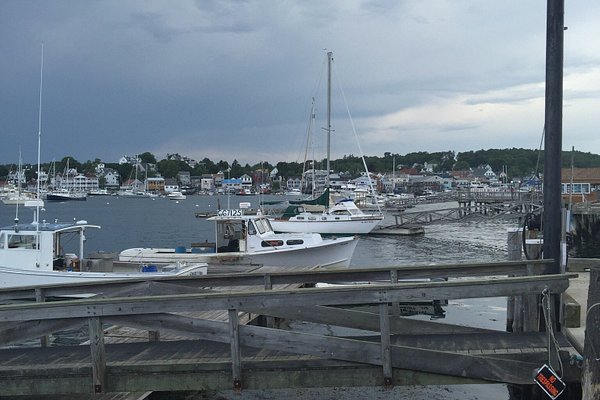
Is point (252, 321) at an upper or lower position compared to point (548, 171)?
lower

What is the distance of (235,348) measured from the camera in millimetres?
7105

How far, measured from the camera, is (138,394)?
8344mm

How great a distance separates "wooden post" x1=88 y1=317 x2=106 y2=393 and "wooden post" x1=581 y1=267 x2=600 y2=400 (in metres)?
5.51

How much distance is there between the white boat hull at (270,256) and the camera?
2377 cm

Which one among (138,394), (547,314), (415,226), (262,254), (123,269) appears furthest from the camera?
(415,226)

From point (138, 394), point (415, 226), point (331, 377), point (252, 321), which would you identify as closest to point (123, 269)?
point (252, 321)

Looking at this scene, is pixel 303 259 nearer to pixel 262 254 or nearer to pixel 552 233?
pixel 262 254

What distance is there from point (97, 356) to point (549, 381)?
5.31 m

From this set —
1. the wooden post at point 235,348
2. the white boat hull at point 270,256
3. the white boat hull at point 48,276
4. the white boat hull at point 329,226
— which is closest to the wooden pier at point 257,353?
the wooden post at point 235,348

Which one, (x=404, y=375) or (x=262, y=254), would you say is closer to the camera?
(x=404, y=375)


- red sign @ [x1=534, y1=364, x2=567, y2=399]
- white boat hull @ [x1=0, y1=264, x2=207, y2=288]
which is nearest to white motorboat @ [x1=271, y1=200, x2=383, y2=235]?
white boat hull @ [x1=0, y1=264, x2=207, y2=288]

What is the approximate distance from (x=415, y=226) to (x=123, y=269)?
1509 inches

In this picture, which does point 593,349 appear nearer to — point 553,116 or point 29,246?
point 553,116

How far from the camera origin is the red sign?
677cm
